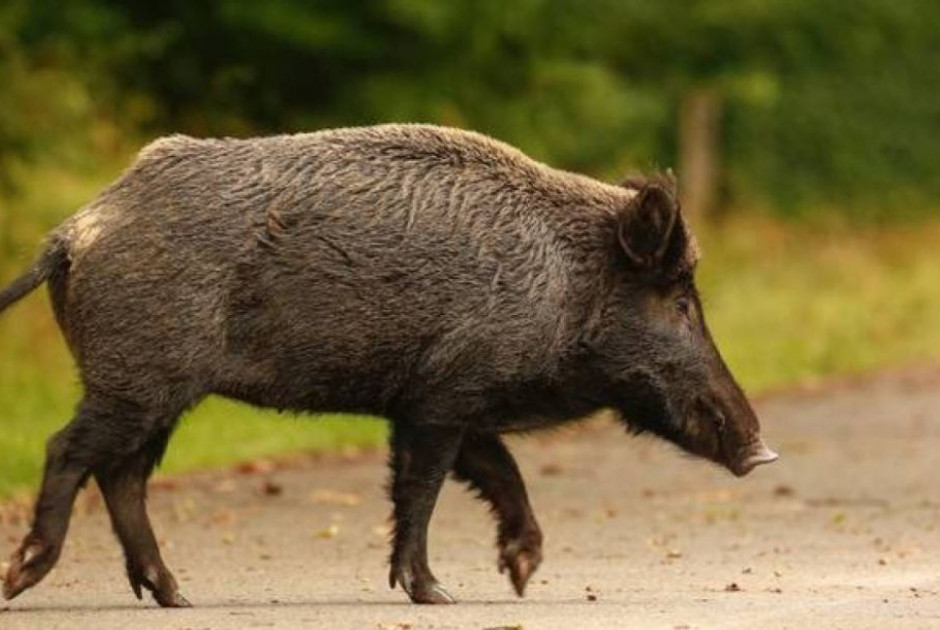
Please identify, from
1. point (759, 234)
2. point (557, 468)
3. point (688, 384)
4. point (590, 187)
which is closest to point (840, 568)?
point (688, 384)

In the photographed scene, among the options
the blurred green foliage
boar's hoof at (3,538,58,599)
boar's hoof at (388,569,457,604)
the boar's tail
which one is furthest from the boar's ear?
the blurred green foliage

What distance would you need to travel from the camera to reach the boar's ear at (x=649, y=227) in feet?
36.3

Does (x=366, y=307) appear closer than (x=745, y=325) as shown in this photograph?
Yes

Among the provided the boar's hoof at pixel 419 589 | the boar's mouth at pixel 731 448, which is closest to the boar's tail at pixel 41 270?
the boar's hoof at pixel 419 589

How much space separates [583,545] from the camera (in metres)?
13.1

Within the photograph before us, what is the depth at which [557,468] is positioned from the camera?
1716 cm

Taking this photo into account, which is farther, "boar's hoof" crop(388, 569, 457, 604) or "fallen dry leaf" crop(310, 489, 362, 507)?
"fallen dry leaf" crop(310, 489, 362, 507)

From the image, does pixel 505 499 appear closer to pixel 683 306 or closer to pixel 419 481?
pixel 419 481

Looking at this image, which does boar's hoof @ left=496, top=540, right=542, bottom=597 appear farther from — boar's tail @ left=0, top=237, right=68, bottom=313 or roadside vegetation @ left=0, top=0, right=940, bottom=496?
boar's tail @ left=0, top=237, right=68, bottom=313

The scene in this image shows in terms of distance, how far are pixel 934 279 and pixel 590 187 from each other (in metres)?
20.8

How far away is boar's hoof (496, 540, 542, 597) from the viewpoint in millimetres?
10758

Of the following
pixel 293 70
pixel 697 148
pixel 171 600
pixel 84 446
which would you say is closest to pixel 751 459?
pixel 171 600

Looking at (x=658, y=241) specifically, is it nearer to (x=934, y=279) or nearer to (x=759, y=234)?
(x=934, y=279)

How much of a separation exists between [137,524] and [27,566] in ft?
2.22
